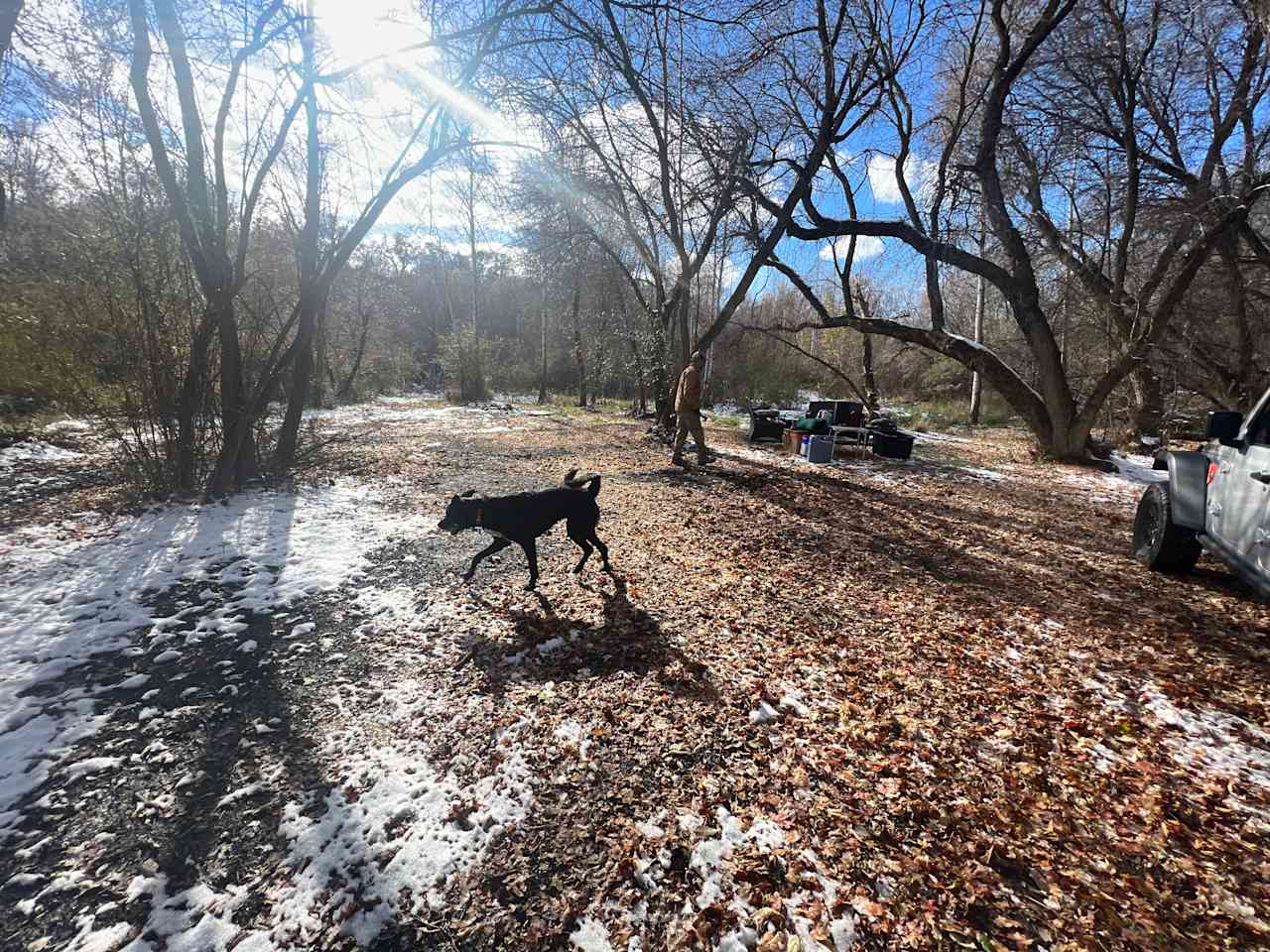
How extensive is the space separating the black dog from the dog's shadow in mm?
578

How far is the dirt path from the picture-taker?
1.75 meters

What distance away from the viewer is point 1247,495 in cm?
354

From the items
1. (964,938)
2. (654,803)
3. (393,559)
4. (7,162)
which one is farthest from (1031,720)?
(7,162)

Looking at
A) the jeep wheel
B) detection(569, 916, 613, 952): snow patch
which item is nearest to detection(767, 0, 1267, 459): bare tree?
the jeep wheel

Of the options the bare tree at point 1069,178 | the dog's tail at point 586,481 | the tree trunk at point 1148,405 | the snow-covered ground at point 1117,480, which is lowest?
the snow-covered ground at point 1117,480

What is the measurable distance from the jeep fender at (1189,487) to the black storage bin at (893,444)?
667 centimetres

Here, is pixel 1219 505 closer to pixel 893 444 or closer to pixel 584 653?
pixel 584 653

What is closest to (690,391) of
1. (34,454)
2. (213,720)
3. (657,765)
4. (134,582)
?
(657,765)

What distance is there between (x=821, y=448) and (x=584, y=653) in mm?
8551

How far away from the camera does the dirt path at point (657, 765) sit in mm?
1755

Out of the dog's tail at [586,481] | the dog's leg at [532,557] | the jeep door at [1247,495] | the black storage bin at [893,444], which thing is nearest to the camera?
the jeep door at [1247,495]

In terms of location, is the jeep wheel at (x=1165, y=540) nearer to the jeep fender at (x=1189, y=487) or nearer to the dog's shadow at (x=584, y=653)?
the jeep fender at (x=1189, y=487)

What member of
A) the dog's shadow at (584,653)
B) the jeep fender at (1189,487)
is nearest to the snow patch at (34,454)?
the dog's shadow at (584,653)

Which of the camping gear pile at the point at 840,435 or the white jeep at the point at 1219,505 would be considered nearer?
the white jeep at the point at 1219,505
